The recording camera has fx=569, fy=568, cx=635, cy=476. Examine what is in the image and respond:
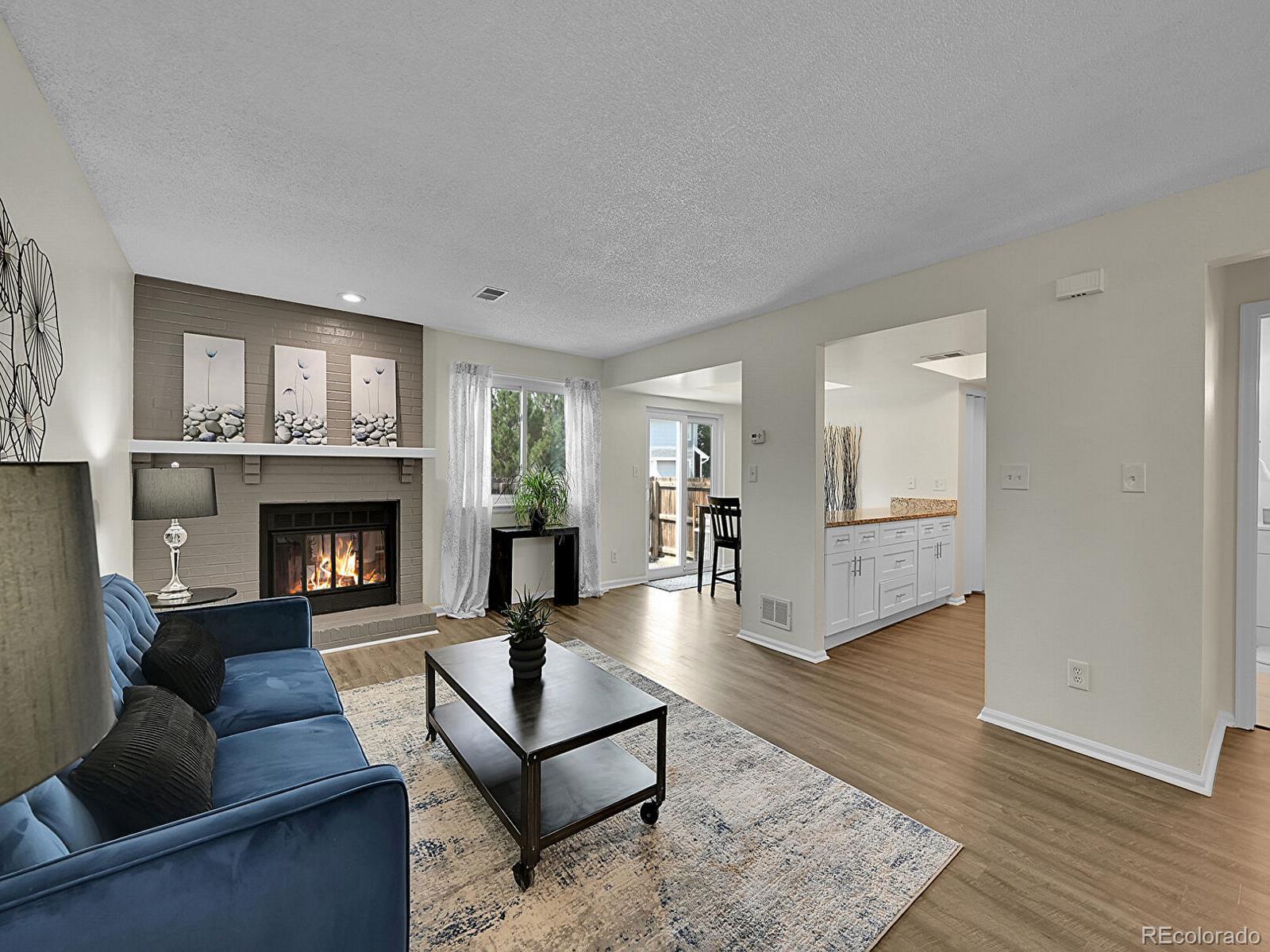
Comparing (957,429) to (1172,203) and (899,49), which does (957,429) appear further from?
(899,49)

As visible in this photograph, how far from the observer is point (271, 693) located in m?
2.19

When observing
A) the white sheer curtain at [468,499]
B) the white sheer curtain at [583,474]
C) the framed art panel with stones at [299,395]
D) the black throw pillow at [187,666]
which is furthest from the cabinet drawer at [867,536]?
the framed art panel with stones at [299,395]

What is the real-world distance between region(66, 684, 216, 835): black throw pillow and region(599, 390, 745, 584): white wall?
460cm

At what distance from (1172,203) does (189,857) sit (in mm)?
3830

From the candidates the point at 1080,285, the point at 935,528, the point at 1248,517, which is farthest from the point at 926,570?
the point at 1080,285

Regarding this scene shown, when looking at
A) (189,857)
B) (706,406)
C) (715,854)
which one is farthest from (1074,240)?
(706,406)

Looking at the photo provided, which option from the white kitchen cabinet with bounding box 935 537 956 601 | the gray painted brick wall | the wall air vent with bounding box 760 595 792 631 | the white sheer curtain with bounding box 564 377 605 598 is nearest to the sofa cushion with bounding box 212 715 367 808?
the gray painted brick wall

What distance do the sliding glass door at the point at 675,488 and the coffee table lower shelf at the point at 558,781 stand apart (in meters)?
4.34

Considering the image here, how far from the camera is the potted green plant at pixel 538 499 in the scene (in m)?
5.37

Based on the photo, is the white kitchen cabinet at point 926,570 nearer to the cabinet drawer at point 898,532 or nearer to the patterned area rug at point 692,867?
the cabinet drawer at point 898,532

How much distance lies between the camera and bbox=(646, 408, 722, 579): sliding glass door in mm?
6883

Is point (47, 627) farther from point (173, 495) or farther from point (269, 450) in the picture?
point (269, 450)

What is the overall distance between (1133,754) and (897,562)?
2.37 meters

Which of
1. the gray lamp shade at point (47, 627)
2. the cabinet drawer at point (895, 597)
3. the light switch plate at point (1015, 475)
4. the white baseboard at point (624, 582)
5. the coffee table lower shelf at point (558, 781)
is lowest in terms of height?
the white baseboard at point (624, 582)
